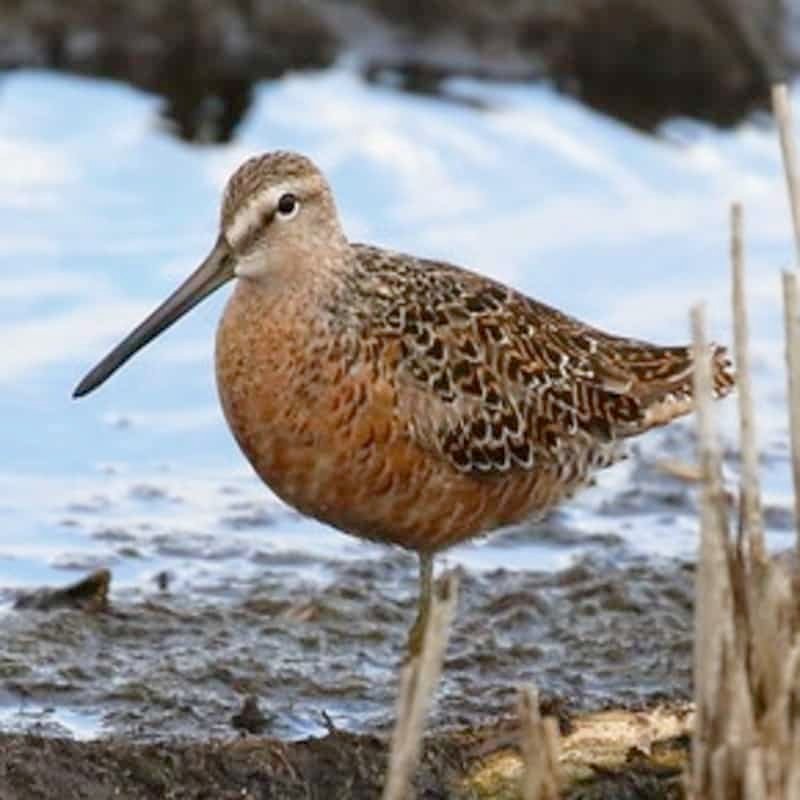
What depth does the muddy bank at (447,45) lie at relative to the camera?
41.1 ft

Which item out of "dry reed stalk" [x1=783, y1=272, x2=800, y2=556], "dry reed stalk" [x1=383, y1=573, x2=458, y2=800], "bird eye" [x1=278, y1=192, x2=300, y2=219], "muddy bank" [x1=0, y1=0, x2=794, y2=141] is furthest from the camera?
"muddy bank" [x1=0, y1=0, x2=794, y2=141]

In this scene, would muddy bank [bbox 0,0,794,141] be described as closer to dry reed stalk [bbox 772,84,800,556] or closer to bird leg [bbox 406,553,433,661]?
bird leg [bbox 406,553,433,661]

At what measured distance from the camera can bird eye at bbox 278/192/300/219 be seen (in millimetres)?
7281

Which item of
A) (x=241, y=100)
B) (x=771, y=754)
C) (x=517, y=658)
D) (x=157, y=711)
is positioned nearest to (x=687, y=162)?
(x=241, y=100)

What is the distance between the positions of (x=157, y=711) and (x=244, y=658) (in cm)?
44

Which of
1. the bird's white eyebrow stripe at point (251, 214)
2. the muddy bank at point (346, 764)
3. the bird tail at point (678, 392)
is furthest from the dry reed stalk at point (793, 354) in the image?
the bird tail at point (678, 392)

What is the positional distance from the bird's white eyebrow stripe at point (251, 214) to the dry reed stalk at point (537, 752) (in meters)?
2.11

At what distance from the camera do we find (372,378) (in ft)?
23.8

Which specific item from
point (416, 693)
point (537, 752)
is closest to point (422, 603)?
point (537, 752)

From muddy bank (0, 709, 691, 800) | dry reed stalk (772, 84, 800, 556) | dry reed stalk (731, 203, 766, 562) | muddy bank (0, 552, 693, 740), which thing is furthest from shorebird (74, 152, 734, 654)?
dry reed stalk (731, 203, 766, 562)

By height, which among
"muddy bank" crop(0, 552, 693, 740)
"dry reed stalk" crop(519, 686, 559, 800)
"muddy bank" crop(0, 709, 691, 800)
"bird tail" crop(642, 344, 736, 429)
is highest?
"dry reed stalk" crop(519, 686, 559, 800)

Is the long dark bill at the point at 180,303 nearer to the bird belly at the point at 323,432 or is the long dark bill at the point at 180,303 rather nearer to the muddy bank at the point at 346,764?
the bird belly at the point at 323,432

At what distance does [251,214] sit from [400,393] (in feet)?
1.72

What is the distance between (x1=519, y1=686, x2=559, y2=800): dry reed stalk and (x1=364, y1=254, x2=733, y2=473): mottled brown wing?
2.01 m
